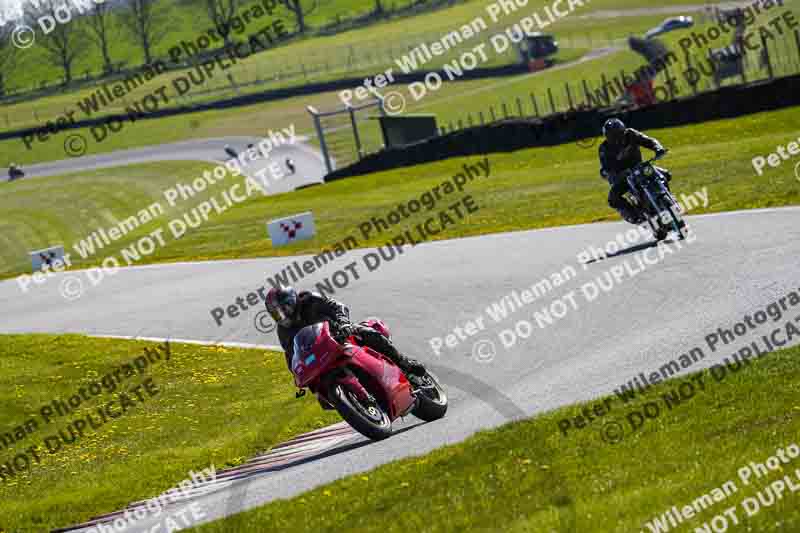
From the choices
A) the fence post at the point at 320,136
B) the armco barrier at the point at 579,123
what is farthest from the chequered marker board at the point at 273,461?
the fence post at the point at 320,136

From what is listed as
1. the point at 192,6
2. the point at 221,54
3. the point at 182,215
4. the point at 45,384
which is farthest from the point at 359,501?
the point at 192,6

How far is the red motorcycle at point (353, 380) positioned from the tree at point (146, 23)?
11126 centimetres

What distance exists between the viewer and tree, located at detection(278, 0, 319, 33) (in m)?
123

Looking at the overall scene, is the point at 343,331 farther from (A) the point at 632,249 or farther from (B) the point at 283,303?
(A) the point at 632,249

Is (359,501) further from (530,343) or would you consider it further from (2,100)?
(2,100)

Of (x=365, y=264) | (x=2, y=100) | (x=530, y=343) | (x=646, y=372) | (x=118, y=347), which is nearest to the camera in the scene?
(x=646, y=372)

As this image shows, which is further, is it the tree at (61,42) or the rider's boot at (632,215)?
the tree at (61,42)

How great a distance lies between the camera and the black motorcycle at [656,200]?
16172 mm

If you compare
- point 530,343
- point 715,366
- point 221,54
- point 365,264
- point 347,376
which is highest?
point 347,376

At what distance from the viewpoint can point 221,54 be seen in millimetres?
106750

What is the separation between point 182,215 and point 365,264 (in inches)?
1080

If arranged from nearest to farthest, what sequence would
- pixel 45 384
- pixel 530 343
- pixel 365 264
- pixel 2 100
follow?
pixel 530 343 < pixel 45 384 < pixel 365 264 < pixel 2 100

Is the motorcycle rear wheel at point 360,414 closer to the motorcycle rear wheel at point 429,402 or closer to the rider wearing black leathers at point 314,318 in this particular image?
the rider wearing black leathers at point 314,318

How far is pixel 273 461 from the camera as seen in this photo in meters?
10.9
